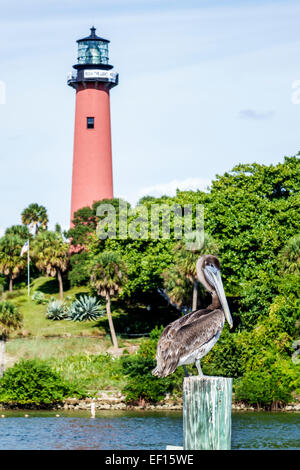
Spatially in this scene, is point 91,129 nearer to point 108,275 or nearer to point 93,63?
point 93,63

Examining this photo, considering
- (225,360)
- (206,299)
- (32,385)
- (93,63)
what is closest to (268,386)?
(225,360)

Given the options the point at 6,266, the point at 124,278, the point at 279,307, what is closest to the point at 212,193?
the point at 124,278

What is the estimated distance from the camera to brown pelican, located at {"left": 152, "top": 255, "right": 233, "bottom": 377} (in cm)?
1045

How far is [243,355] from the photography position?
146 ft

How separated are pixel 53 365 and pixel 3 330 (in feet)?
11.8

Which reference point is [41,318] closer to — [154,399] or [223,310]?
[154,399]

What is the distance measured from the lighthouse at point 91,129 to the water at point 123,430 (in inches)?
1301

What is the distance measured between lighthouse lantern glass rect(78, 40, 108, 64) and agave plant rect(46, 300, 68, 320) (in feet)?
80.6

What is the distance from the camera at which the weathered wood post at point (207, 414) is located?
8.47m

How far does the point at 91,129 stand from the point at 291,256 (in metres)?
29.5

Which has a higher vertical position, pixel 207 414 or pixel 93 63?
pixel 93 63

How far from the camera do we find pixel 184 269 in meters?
48.4

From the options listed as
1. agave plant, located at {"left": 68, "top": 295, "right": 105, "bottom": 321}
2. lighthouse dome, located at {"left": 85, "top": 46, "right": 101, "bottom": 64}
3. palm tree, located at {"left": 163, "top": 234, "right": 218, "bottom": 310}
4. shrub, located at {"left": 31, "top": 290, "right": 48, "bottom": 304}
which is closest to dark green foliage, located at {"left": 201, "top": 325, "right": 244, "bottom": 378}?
palm tree, located at {"left": 163, "top": 234, "right": 218, "bottom": 310}

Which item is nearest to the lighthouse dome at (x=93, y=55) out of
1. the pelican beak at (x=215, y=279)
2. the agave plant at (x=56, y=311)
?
the agave plant at (x=56, y=311)
